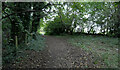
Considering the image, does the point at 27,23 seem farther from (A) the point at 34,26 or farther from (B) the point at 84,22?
(B) the point at 84,22

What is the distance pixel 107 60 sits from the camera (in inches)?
187

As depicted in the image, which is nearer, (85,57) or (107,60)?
(107,60)

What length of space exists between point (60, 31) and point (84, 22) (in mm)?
3977

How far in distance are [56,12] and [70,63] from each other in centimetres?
246

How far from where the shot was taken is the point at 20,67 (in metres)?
3.96

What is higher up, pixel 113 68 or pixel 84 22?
pixel 84 22

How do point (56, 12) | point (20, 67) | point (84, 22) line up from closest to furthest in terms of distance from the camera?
point (56, 12) → point (20, 67) → point (84, 22)

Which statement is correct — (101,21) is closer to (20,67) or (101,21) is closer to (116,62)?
(116,62)

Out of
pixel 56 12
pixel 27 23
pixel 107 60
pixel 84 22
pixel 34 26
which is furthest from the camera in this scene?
pixel 84 22

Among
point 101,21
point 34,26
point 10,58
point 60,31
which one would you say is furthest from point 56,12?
point 60,31

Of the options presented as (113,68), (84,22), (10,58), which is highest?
(84,22)

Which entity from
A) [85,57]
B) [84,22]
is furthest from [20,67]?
[84,22]

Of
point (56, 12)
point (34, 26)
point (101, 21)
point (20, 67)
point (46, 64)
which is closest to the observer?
point (56, 12)

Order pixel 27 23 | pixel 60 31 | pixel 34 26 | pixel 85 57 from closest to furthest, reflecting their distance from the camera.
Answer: pixel 85 57 → pixel 27 23 → pixel 34 26 → pixel 60 31
